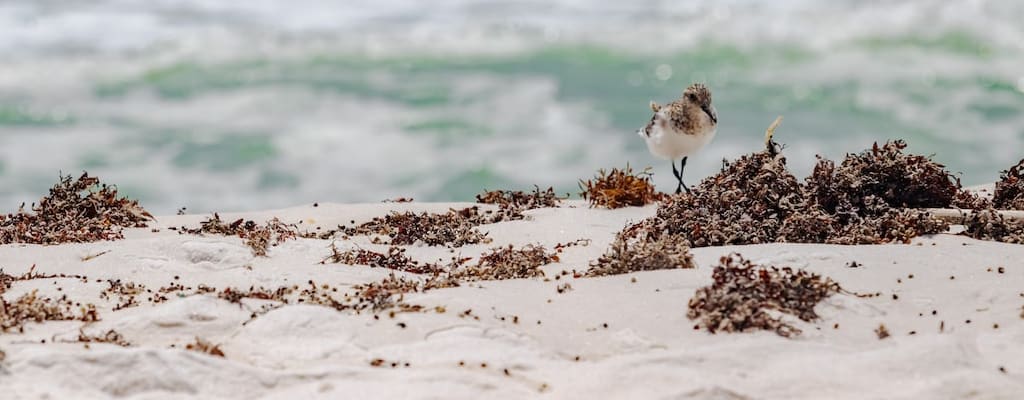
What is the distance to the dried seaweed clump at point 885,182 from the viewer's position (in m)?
9.91

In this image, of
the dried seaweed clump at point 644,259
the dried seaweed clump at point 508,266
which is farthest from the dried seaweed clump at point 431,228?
the dried seaweed clump at point 644,259

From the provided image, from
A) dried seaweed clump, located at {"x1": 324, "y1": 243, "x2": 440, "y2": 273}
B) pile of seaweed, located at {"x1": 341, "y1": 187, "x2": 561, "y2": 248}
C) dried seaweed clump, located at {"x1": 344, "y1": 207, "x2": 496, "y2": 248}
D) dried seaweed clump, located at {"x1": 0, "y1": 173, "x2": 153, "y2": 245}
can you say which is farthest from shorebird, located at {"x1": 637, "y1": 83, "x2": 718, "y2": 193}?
dried seaweed clump, located at {"x1": 0, "y1": 173, "x2": 153, "y2": 245}

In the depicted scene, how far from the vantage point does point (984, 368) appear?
220 inches

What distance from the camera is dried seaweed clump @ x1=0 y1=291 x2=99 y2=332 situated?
6484 millimetres

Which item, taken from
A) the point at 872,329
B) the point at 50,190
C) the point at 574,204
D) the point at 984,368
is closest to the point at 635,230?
the point at 574,204

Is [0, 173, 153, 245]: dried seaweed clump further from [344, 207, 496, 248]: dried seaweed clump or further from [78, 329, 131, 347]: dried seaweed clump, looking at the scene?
[78, 329, 131, 347]: dried seaweed clump

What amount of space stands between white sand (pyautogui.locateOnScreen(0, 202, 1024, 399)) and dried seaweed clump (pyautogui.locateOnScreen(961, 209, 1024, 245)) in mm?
855

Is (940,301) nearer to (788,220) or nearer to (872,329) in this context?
(872,329)

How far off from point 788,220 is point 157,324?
5.42 meters

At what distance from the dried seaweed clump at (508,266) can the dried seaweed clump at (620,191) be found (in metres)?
3.50

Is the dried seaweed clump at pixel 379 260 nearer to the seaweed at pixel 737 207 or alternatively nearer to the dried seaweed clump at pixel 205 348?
the seaweed at pixel 737 207

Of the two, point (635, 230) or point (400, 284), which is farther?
point (635, 230)

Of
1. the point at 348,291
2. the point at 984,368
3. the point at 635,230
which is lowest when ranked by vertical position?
the point at 984,368

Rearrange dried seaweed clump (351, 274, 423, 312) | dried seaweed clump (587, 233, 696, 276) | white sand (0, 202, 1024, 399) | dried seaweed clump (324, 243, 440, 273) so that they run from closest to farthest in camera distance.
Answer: white sand (0, 202, 1024, 399) < dried seaweed clump (351, 274, 423, 312) < dried seaweed clump (587, 233, 696, 276) < dried seaweed clump (324, 243, 440, 273)
